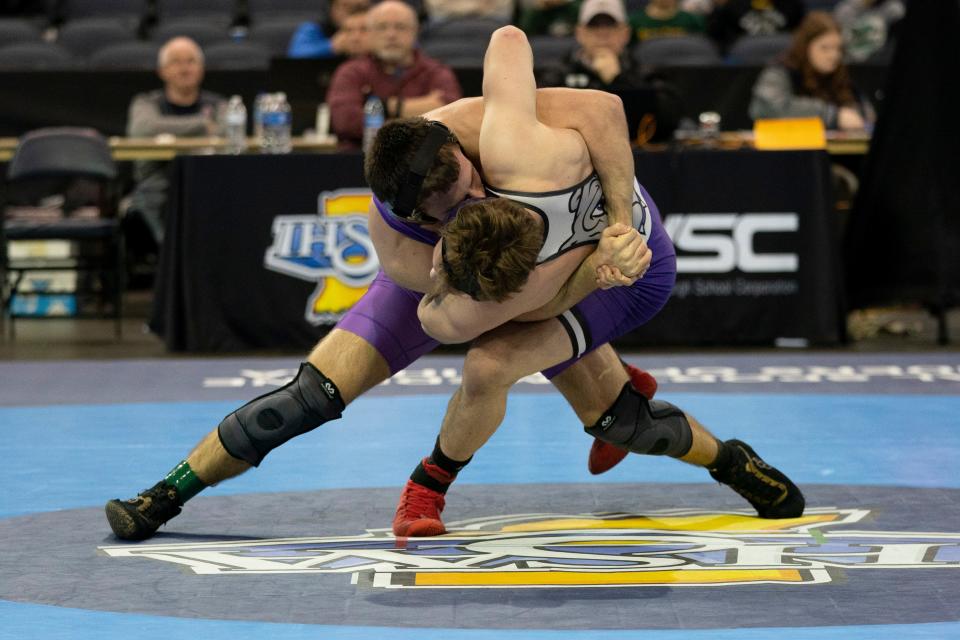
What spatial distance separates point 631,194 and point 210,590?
1331mm

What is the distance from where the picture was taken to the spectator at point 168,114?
921 centimetres

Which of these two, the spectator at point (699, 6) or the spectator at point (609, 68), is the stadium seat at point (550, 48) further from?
the spectator at point (609, 68)

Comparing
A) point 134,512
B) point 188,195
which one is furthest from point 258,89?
point 134,512

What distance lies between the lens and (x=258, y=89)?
1042 cm

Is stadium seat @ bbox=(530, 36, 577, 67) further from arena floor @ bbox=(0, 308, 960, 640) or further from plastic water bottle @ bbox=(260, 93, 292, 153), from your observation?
arena floor @ bbox=(0, 308, 960, 640)

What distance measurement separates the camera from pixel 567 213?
147 inches

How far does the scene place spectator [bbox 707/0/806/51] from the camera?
11.3 metres

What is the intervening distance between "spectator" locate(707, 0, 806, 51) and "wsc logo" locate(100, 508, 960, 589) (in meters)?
7.52

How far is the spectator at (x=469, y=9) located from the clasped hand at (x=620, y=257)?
7.51 metres

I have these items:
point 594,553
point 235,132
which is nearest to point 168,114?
point 235,132

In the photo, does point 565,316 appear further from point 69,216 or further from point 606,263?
point 69,216

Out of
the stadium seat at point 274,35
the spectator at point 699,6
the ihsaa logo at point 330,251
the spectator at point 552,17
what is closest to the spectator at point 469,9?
the spectator at point 552,17

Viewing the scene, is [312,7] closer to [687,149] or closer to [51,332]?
[51,332]

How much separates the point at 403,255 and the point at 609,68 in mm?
4550
